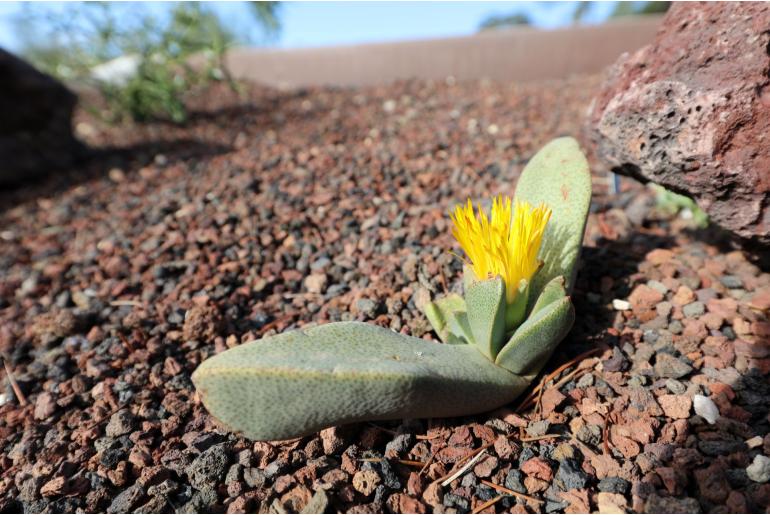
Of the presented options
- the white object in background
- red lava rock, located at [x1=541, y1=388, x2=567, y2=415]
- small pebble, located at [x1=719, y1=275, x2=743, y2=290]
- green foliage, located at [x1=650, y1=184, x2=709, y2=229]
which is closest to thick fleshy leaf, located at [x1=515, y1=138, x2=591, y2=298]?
red lava rock, located at [x1=541, y1=388, x2=567, y2=415]

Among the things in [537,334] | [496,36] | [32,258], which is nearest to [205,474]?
[537,334]

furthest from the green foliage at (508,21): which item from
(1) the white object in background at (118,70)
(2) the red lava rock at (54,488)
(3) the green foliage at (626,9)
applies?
(2) the red lava rock at (54,488)

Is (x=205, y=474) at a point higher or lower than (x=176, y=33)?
lower

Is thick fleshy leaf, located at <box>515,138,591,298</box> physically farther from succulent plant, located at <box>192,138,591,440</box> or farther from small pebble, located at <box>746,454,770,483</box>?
small pebble, located at <box>746,454,770,483</box>

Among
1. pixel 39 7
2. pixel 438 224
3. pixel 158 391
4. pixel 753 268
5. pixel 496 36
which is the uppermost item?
pixel 39 7

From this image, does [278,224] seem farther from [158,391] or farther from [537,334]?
[537,334]

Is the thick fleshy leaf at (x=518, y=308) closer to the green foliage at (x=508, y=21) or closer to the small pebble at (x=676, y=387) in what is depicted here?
the small pebble at (x=676, y=387)
